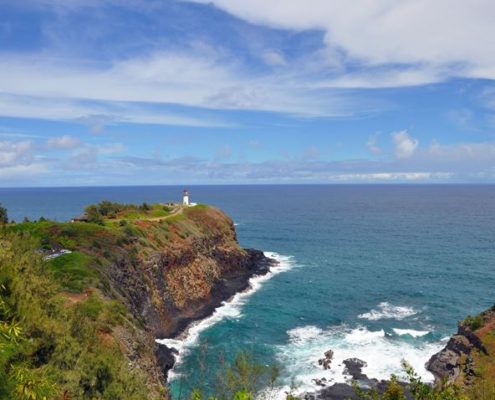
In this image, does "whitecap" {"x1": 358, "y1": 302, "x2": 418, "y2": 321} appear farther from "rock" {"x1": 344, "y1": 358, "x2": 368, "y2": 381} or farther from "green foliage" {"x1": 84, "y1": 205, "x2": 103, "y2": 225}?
"green foliage" {"x1": 84, "y1": 205, "x2": 103, "y2": 225}

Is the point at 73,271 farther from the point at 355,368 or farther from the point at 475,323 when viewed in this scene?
the point at 475,323

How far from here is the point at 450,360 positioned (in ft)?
156

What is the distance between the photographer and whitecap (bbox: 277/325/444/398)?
47312 millimetres

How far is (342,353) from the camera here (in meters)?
52.8

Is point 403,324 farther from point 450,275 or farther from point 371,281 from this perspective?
point 450,275

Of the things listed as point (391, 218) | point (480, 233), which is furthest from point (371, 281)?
point (391, 218)

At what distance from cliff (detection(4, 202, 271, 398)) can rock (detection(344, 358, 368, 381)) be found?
20696 millimetres

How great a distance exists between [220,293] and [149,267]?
58.7 feet

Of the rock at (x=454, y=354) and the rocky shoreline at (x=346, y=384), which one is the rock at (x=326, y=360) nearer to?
the rocky shoreline at (x=346, y=384)

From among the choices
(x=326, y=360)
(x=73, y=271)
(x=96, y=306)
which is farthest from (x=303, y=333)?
(x=96, y=306)

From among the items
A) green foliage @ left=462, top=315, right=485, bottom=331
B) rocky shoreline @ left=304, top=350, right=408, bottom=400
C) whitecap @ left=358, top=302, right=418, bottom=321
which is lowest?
rocky shoreline @ left=304, top=350, right=408, bottom=400

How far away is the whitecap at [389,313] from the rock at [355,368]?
1531 cm

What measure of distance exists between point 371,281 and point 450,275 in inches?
656

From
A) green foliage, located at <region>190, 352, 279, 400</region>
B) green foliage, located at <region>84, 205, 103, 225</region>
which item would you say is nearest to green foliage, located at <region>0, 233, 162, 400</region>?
green foliage, located at <region>190, 352, 279, 400</region>
